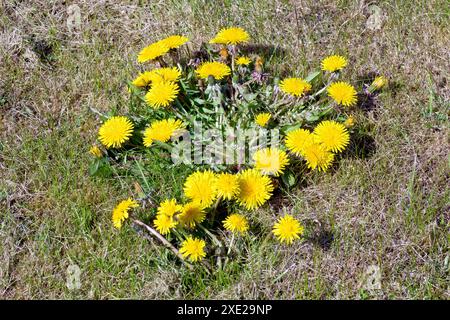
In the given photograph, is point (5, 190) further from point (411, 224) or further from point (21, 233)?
point (411, 224)

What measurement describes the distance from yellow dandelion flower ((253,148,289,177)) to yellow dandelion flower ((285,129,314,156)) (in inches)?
2.0

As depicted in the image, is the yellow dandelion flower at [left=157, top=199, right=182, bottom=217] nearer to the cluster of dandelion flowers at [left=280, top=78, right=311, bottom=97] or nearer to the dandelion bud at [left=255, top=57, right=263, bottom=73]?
the cluster of dandelion flowers at [left=280, top=78, right=311, bottom=97]

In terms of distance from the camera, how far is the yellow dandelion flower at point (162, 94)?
9.04 ft

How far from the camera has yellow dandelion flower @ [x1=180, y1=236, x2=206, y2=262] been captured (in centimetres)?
231

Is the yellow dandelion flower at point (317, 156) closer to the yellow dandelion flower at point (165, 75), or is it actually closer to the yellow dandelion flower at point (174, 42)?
the yellow dandelion flower at point (165, 75)

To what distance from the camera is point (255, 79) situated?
2969 millimetres

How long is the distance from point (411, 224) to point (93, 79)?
1876 mm

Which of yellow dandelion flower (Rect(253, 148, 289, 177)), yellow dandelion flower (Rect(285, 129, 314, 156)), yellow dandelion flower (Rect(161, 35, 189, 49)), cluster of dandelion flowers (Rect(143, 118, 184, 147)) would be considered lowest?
yellow dandelion flower (Rect(253, 148, 289, 177))

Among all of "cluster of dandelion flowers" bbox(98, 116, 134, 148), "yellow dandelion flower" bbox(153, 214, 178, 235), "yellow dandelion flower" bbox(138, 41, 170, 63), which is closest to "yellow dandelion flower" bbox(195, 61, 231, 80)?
"yellow dandelion flower" bbox(138, 41, 170, 63)

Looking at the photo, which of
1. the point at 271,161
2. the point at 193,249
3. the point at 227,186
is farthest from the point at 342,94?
the point at 193,249

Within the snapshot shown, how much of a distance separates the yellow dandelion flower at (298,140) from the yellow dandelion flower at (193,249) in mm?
611

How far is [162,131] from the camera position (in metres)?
2.71

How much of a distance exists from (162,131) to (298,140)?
63cm

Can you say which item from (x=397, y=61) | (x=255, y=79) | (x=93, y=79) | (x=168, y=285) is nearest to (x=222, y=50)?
(x=255, y=79)
